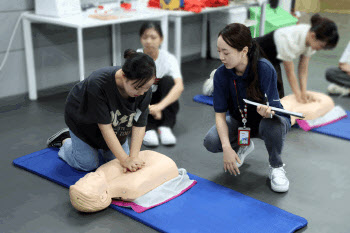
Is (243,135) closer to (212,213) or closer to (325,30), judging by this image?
(212,213)

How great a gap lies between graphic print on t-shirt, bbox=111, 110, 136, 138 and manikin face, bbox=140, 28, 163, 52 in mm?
530

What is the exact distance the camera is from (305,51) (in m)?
2.11

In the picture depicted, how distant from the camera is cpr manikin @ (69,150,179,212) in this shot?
149cm

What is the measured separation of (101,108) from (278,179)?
0.79m

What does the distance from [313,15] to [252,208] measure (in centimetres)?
84

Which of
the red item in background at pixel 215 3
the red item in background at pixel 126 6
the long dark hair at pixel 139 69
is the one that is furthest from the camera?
the red item in background at pixel 215 3

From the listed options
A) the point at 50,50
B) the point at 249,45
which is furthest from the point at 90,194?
the point at 50,50

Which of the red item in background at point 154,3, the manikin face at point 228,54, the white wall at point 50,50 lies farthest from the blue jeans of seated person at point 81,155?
the red item in background at point 154,3

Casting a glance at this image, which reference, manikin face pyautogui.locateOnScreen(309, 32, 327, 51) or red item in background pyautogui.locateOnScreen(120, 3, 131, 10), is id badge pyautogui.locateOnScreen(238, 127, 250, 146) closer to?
manikin face pyautogui.locateOnScreen(309, 32, 327, 51)

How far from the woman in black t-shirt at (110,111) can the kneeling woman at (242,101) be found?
31cm

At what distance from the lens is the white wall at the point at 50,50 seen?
2.65 metres

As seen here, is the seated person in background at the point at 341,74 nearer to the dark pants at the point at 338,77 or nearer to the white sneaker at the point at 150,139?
the dark pants at the point at 338,77

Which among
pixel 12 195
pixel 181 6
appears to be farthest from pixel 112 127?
pixel 181 6

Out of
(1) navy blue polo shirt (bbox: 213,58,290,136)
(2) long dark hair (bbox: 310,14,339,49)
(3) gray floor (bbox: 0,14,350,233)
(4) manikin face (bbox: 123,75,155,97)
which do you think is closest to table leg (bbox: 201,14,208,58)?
(3) gray floor (bbox: 0,14,350,233)
